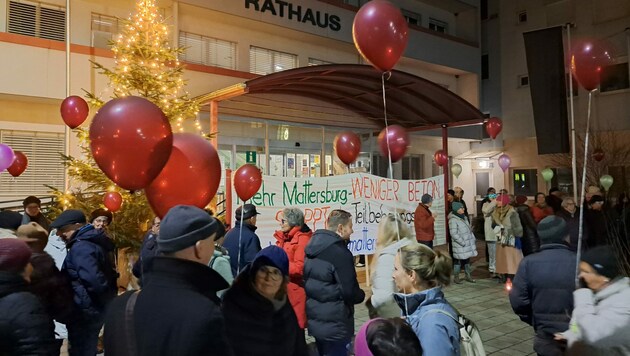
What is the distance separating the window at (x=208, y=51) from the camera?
12.6 metres

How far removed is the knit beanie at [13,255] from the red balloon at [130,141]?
0.71 m

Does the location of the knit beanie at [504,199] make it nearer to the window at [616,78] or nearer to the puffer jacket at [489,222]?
the puffer jacket at [489,222]

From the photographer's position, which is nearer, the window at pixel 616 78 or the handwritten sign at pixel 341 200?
the handwritten sign at pixel 341 200

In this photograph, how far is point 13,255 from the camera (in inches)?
105

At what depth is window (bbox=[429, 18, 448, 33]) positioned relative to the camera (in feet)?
68.0

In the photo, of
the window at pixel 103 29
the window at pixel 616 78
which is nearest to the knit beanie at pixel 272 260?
the window at pixel 103 29

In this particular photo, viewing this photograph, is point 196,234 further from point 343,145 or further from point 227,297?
point 343,145

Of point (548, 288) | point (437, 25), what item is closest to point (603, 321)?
point (548, 288)

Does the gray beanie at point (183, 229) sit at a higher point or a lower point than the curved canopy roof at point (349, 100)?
lower

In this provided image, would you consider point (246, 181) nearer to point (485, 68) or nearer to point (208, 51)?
point (208, 51)

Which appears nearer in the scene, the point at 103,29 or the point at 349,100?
the point at 103,29

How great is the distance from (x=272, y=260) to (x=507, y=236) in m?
7.94

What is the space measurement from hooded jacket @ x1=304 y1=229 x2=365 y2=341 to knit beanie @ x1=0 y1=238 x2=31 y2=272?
226 cm

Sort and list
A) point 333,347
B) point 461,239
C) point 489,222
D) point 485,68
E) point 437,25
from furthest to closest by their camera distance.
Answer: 1. point 485,68
2. point 437,25
3. point 489,222
4. point 461,239
5. point 333,347
